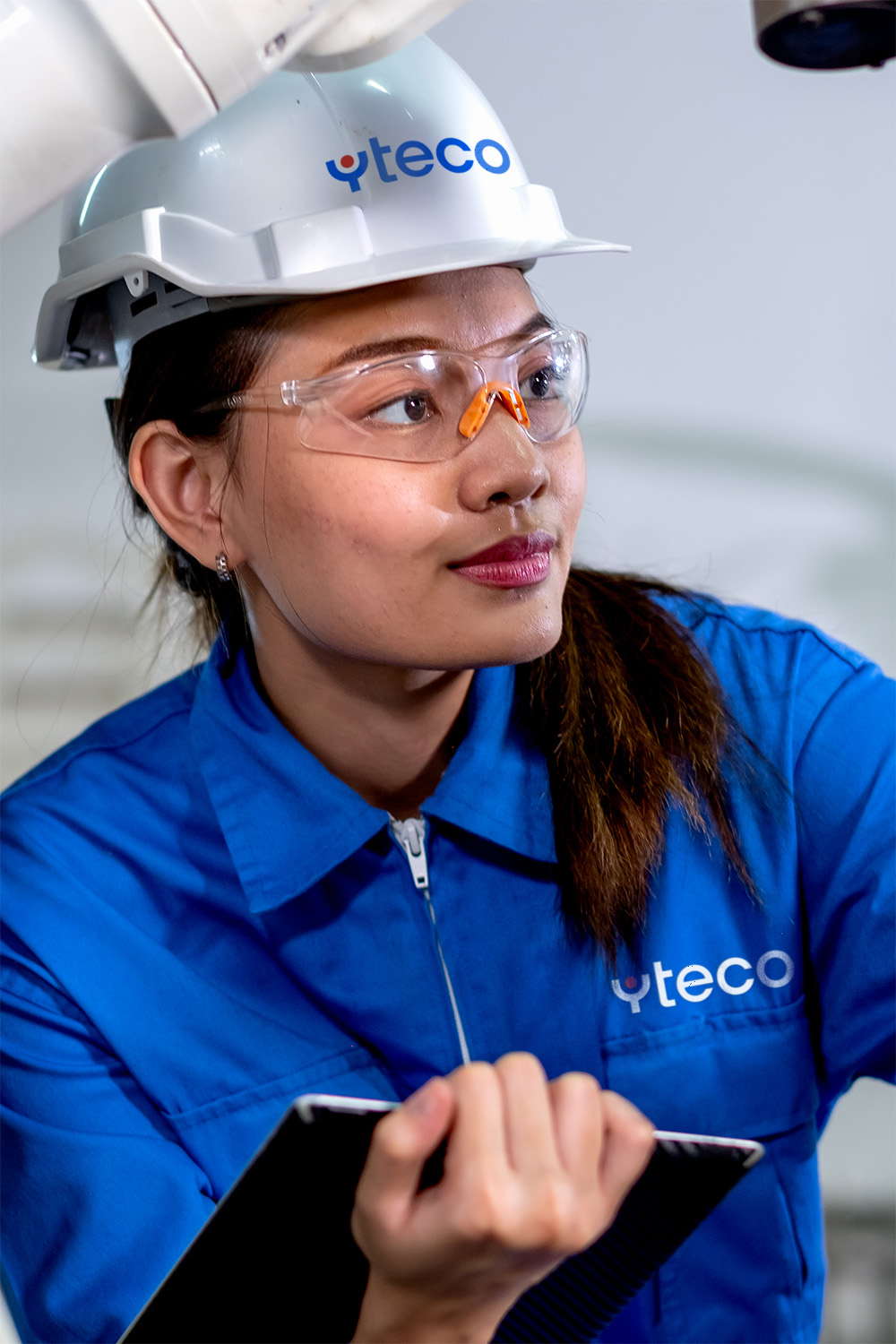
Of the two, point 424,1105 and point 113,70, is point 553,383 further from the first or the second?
point 424,1105

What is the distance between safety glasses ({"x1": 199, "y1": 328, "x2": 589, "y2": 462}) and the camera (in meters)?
1.04

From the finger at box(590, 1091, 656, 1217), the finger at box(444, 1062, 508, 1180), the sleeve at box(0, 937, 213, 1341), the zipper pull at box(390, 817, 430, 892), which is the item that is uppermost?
the finger at box(444, 1062, 508, 1180)

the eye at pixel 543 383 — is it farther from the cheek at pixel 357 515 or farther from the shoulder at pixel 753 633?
the shoulder at pixel 753 633

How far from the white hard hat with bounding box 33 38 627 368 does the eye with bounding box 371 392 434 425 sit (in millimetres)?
96

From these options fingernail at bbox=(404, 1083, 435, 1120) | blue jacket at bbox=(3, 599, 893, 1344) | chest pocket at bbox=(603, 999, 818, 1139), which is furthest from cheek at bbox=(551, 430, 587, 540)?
fingernail at bbox=(404, 1083, 435, 1120)

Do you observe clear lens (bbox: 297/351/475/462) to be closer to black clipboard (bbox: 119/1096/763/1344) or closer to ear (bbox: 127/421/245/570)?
ear (bbox: 127/421/245/570)

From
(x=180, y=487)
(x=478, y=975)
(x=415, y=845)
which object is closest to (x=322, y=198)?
(x=180, y=487)

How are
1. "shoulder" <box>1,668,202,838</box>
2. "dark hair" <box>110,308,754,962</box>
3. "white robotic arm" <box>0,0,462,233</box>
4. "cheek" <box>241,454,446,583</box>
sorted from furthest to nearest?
1. "shoulder" <box>1,668,202,838</box>
2. "dark hair" <box>110,308,754,962</box>
3. "cheek" <box>241,454,446,583</box>
4. "white robotic arm" <box>0,0,462,233</box>

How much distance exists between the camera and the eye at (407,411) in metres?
1.05

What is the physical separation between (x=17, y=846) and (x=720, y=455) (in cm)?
117

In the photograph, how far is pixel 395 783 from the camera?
129 centimetres

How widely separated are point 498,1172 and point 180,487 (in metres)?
0.76

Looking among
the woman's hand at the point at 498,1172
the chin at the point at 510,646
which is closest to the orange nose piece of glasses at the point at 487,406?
the chin at the point at 510,646

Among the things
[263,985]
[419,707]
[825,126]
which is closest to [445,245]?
[419,707]
